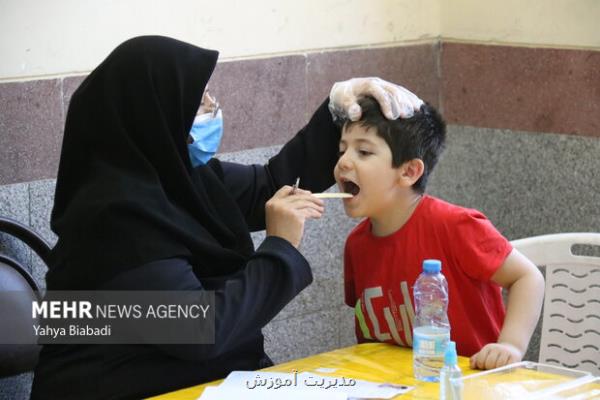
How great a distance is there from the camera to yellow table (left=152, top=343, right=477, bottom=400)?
2186mm

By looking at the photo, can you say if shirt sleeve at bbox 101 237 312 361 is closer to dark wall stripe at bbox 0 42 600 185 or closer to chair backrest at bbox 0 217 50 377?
chair backrest at bbox 0 217 50 377

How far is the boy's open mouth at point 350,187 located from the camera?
2.58 metres

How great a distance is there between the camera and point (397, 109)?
8.39 feet

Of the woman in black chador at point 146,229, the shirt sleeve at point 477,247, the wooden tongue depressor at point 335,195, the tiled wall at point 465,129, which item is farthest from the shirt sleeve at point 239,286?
the tiled wall at point 465,129

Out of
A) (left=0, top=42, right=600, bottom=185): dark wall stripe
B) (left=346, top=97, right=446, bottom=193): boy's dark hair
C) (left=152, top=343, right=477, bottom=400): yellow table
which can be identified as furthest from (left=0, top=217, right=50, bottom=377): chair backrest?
(left=346, top=97, right=446, bottom=193): boy's dark hair

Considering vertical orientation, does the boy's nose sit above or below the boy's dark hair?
below

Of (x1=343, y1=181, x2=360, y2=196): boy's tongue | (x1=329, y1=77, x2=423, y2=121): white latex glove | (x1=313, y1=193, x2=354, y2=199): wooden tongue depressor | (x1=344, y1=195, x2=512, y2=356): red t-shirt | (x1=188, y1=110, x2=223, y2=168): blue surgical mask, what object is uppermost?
(x1=329, y1=77, x2=423, y2=121): white latex glove

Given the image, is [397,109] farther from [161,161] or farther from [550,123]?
[550,123]

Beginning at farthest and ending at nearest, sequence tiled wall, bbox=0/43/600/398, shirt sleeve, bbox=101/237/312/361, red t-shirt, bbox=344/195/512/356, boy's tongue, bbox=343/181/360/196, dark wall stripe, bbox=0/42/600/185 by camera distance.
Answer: tiled wall, bbox=0/43/600/398, dark wall stripe, bbox=0/42/600/185, boy's tongue, bbox=343/181/360/196, red t-shirt, bbox=344/195/512/356, shirt sleeve, bbox=101/237/312/361

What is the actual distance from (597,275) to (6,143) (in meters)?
1.67

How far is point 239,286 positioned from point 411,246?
1.59ft

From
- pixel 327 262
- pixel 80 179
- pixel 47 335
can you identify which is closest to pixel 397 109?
pixel 80 179

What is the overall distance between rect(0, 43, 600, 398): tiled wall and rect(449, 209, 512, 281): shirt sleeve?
3.87 feet

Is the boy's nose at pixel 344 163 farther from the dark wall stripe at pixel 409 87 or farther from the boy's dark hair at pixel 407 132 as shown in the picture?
the dark wall stripe at pixel 409 87
